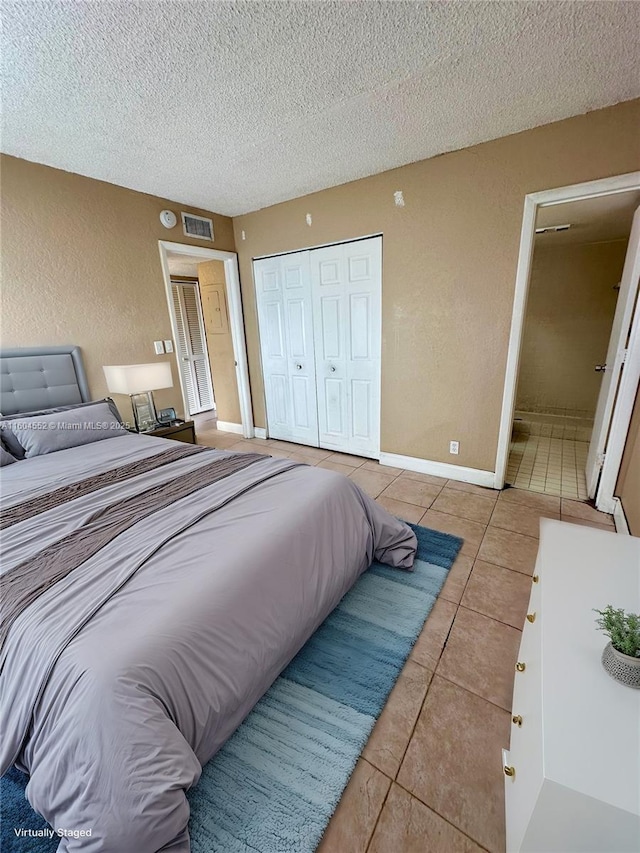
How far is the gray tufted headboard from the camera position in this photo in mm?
2459

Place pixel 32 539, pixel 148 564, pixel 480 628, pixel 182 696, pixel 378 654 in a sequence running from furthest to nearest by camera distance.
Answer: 1. pixel 480 628
2. pixel 378 654
3. pixel 32 539
4. pixel 148 564
5. pixel 182 696

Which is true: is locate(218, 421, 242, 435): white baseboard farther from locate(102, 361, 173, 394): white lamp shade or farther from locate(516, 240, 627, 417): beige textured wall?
locate(516, 240, 627, 417): beige textured wall

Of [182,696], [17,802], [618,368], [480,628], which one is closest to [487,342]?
[618,368]

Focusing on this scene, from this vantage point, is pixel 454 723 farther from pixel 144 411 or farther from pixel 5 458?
pixel 144 411

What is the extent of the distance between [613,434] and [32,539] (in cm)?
336

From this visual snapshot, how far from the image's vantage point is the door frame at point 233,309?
343 centimetres

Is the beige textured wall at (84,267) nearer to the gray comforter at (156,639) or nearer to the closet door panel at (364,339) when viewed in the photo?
the gray comforter at (156,639)

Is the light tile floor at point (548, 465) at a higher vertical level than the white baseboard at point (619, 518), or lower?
lower

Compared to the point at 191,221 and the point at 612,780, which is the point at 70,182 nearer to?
the point at 191,221

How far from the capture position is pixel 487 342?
2703 millimetres

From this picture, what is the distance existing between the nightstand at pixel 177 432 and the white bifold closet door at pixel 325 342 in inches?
47.1

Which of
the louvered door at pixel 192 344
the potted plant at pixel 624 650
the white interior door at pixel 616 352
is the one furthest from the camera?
the louvered door at pixel 192 344

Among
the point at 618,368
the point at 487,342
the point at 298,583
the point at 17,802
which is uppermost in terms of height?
the point at 487,342

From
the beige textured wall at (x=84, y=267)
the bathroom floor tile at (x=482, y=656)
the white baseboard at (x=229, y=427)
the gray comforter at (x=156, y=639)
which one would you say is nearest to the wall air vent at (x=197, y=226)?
the beige textured wall at (x=84, y=267)
